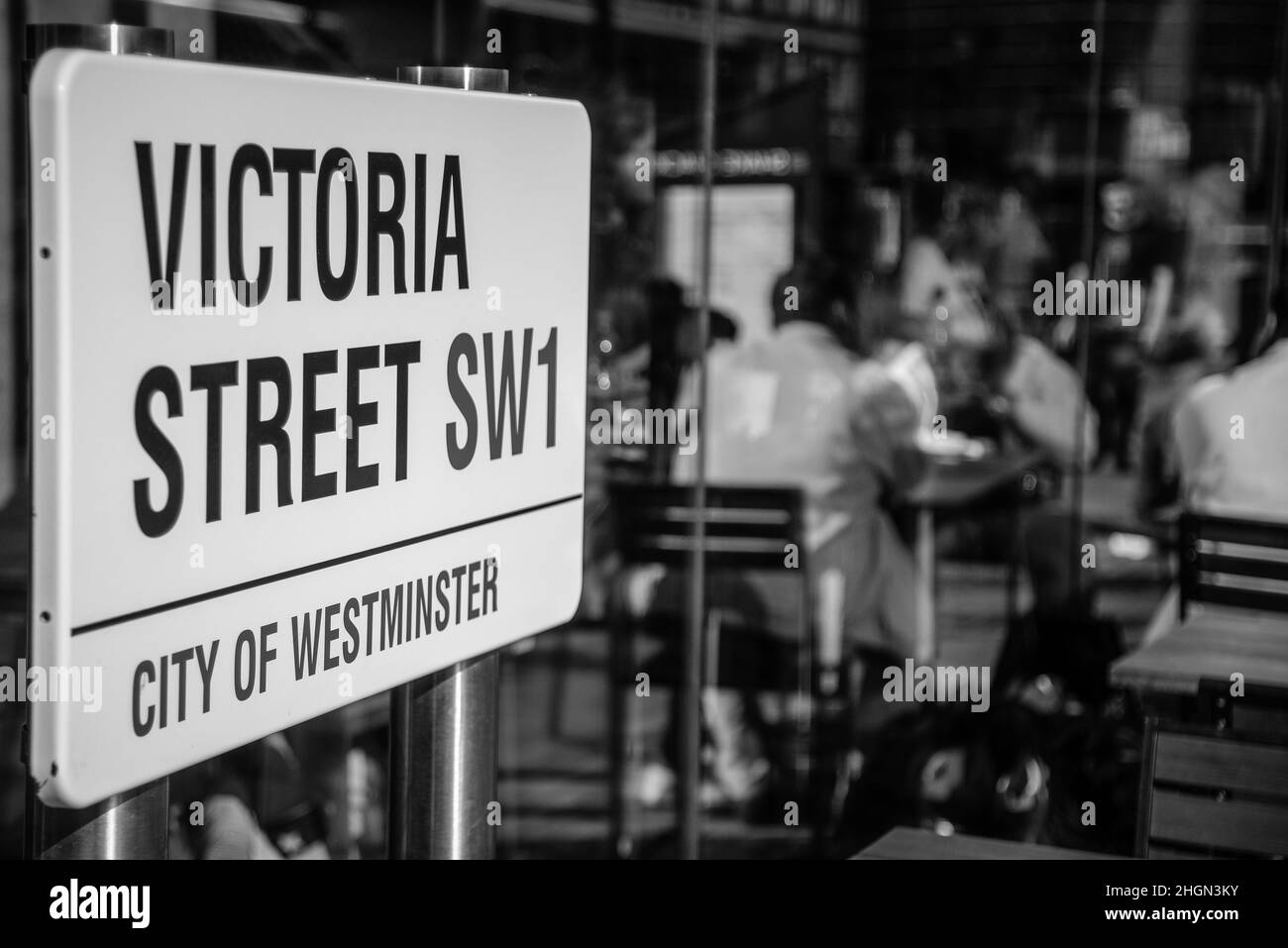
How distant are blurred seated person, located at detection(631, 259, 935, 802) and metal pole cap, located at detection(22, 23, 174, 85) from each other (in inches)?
108

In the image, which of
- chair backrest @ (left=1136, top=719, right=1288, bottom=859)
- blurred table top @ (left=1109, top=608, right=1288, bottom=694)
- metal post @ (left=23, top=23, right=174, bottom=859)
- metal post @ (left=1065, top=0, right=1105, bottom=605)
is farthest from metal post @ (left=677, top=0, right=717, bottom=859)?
metal post @ (left=23, top=23, right=174, bottom=859)

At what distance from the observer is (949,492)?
13.4 feet

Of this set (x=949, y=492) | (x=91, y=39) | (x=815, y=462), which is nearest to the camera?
(x=91, y=39)

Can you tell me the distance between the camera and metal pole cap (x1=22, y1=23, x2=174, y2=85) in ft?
2.32

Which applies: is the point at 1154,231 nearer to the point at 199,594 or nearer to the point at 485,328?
the point at 485,328

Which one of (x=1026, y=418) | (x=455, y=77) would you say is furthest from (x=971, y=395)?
(x=455, y=77)

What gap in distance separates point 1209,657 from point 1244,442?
1.18 m

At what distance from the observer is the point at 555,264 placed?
3.56ft

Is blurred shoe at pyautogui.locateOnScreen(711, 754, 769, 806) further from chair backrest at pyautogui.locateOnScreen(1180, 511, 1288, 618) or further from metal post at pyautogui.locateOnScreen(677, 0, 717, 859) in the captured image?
chair backrest at pyautogui.locateOnScreen(1180, 511, 1288, 618)

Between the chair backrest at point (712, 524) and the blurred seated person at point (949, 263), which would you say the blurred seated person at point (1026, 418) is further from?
the chair backrest at point (712, 524)

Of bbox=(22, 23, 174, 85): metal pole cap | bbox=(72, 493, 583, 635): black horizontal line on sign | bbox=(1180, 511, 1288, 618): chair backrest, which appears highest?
bbox=(22, 23, 174, 85): metal pole cap

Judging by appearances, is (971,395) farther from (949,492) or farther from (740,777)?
(740,777)

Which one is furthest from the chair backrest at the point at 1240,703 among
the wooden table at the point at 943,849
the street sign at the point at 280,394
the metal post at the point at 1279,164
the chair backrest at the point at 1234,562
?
the metal post at the point at 1279,164
